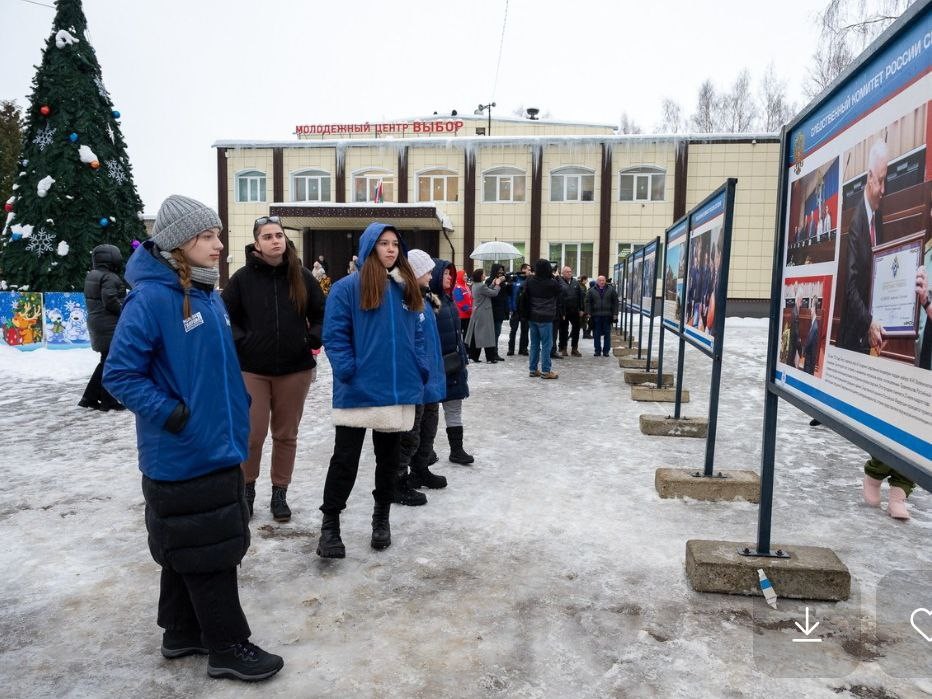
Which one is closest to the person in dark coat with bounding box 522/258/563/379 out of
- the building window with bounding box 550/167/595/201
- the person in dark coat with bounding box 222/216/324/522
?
the person in dark coat with bounding box 222/216/324/522

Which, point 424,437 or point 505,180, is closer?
point 424,437

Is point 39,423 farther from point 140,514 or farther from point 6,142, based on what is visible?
point 6,142

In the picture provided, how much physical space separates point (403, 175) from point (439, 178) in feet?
5.21

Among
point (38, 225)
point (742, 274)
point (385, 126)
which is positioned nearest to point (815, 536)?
point (38, 225)

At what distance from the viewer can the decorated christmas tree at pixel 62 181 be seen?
13539 millimetres

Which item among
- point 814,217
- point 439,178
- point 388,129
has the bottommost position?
point 814,217

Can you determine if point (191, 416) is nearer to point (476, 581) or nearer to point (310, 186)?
point (476, 581)

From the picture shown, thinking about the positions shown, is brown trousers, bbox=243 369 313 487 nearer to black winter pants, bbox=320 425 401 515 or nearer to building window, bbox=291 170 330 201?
Result: black winter pants, bbox=320 425 401 515

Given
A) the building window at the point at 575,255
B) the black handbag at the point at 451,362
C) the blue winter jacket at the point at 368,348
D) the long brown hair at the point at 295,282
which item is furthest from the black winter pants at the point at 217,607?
the building window at the point at 575,255

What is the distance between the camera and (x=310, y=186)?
2919cm

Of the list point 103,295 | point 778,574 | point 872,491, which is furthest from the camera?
point 103,295

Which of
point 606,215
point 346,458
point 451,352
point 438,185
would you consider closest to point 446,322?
point 451,352

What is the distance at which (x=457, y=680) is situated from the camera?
243 cm

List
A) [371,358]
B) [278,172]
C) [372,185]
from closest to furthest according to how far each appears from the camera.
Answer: [371,358] < [278,172] < [372,185]
